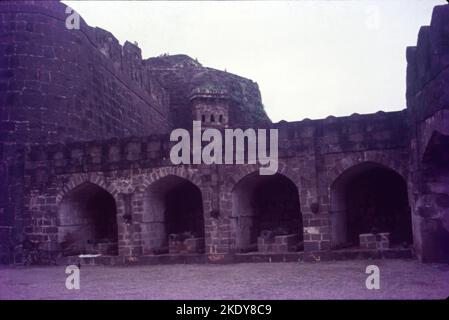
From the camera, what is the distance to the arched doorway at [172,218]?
12930 mm

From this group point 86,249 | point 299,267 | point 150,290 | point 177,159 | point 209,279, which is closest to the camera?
point 150,290

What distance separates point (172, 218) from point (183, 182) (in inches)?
66.6

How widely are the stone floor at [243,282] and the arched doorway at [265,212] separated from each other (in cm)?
134

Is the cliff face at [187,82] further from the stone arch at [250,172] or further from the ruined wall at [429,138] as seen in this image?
the ruined wall at [429,138]

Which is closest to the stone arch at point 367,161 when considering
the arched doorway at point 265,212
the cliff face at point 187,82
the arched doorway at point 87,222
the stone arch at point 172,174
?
the arched doorway at point 265,212

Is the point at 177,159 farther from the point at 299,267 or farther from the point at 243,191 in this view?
the point at 299,267

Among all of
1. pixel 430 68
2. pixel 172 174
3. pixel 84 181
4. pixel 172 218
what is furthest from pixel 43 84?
pixel 430 68

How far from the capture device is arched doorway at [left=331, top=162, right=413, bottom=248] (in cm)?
1275

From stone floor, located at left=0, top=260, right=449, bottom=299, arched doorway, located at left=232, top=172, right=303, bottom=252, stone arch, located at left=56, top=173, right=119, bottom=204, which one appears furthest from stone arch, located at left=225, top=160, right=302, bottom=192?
stone arch, located at left=56, top=173, right=119, bottom=204

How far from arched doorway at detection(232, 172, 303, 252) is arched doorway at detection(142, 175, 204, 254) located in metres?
1.23

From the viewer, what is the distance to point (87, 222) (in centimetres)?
1457

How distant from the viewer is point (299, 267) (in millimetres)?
10484

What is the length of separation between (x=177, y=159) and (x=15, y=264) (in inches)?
201
